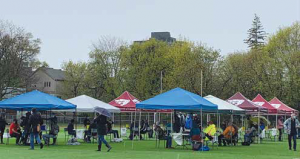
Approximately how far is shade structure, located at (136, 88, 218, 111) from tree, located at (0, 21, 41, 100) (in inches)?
1577

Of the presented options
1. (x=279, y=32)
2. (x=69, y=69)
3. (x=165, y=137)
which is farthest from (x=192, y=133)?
(x=69, y=69)

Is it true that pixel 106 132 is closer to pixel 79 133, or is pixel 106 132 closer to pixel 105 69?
pixel 79 133

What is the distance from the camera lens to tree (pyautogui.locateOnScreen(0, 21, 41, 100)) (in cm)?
6016

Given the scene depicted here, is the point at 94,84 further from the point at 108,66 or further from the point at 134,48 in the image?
the point at 134,48

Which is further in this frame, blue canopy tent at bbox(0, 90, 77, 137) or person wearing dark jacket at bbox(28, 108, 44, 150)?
blue canopy tent at bbox(0, 90, 77, 137)

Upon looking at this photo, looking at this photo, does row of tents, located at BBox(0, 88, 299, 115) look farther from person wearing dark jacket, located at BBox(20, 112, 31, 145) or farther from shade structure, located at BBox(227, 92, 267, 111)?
person wearing dark jacket, located at BBox(20, 112, 31, 145)

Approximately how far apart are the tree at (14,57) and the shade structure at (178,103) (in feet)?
131

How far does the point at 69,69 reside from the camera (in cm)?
8825

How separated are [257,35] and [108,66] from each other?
108ft

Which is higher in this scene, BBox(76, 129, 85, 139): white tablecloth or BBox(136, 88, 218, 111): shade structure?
BBox(136, 88, 218, 111): shade structure

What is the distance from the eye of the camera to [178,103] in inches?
902

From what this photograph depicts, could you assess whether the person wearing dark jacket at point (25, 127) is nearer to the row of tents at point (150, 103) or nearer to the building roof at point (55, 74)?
the row of tents at point (150, 103)

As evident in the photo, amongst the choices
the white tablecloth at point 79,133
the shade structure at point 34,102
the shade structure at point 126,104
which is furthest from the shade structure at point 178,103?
the shade structure at point 126,104

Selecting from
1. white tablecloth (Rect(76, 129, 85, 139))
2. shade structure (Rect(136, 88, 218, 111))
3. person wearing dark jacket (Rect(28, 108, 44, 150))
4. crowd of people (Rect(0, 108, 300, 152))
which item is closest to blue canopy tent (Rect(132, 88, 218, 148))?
shade structure (Rect(136, 88, 218, 111))
